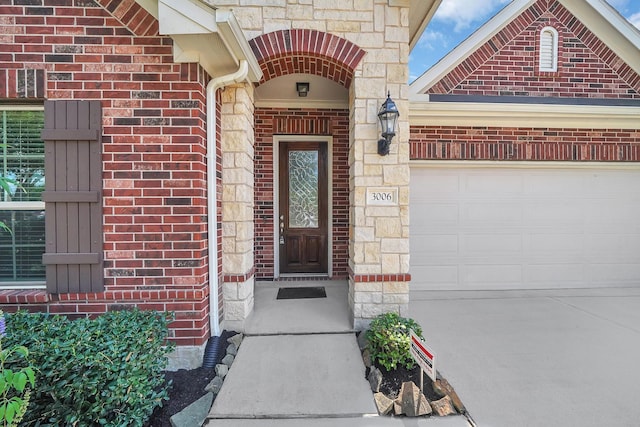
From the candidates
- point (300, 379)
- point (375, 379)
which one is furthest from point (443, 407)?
point (300, 379)

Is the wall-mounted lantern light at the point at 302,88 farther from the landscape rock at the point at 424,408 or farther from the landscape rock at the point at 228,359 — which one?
the landscape rock at the point at 424,408

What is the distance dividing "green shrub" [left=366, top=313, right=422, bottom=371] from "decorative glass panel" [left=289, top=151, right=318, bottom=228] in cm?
255

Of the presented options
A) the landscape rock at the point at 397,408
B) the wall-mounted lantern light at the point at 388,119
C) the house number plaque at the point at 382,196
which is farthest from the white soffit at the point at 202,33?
the landscape rock at the point at 397,408

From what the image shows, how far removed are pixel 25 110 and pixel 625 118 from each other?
293 inches

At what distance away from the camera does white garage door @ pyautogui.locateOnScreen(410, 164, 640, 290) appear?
466 cm

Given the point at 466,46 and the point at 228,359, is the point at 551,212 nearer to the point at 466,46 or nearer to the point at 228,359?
the point at 466,46

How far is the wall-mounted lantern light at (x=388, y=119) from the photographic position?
2789 mm

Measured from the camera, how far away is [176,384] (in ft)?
7.78

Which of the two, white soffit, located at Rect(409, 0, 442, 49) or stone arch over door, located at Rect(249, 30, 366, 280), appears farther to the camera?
stone arch over door, located at Rect(249, 30, 366, 280)

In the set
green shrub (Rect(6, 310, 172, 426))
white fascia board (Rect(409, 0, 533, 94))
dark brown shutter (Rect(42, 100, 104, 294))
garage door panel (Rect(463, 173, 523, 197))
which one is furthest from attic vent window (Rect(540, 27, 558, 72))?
green shrub (Rect(6, 310, 172, 426))

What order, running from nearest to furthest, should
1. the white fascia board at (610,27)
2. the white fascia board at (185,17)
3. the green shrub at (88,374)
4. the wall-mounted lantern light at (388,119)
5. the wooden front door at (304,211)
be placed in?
the green shrub at (88,374) < the white fascia board at (185,17) < the wall-mounted lantern light at (388,119) < the white fascia board at (610,27) < the wooden front door at (304,211)

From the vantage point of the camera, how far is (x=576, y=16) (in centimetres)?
446

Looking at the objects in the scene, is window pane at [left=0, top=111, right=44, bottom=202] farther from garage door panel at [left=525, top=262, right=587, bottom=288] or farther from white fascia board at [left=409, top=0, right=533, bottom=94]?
garage door panel at [left=525, top=262, right=587, bottom=288]

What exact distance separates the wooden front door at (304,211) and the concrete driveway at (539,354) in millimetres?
1745
